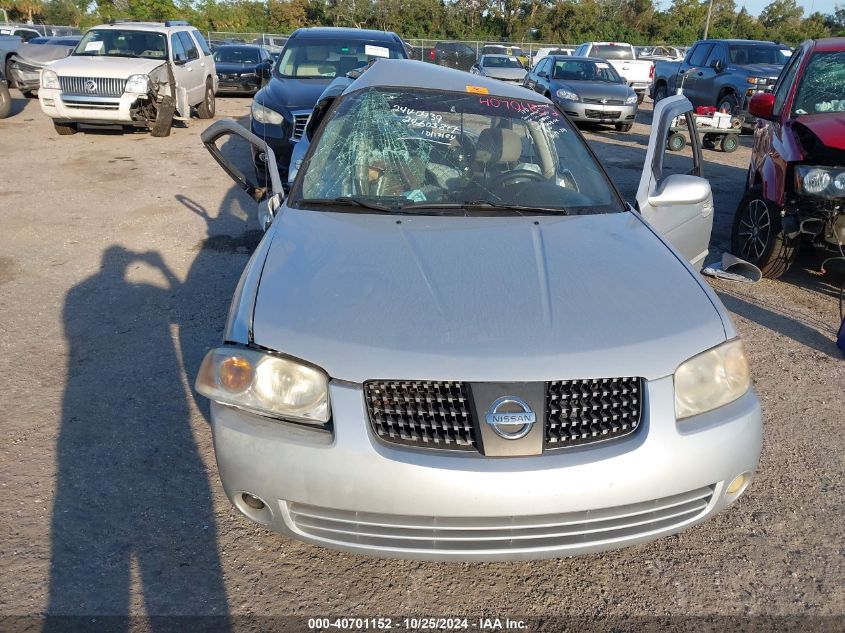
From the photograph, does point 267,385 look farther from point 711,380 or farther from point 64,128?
point 64,128

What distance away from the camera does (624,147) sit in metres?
13.0

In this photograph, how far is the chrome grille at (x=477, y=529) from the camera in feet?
6.98

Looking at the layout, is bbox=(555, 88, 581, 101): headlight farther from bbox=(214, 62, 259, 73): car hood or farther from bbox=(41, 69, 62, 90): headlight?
bbox=(41, 69, 62, 90): headlight

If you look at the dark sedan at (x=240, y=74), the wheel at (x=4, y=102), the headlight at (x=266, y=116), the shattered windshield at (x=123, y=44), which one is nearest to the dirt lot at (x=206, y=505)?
the headlight at (x=266, y=116)

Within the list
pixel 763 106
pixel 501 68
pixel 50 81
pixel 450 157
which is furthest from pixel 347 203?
pixel 501 68

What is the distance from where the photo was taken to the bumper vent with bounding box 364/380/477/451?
6.98 ft

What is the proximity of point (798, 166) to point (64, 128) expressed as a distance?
38.0 ft

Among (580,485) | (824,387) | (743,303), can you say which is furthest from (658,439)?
(743,303)

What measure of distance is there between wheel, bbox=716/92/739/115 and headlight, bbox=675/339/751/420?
13.0 meters

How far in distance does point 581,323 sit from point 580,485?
1.79 feet

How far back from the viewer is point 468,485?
2047mm

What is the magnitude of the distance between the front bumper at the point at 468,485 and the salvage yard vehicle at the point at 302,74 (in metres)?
5.87

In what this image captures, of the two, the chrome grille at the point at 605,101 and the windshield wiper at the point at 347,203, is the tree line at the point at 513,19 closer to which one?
the chrome grille at the point at 605,101

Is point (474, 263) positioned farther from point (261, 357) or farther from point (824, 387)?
point (824, 387)
